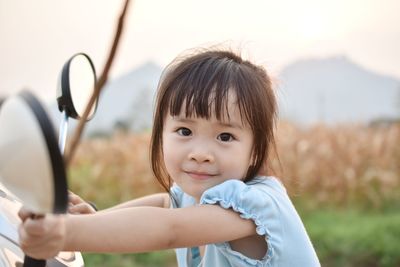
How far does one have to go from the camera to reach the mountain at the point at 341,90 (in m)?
6.80

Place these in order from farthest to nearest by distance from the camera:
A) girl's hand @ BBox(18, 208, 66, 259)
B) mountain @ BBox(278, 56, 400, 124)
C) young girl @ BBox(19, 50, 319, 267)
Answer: mountain @ BBox(278, 56, 400, 124), young girl @ BBox(19, 50, 319, 267), girl's hand @ BBox(18, 208, 66, 259)

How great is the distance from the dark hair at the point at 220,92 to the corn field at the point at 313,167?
4.41 meters

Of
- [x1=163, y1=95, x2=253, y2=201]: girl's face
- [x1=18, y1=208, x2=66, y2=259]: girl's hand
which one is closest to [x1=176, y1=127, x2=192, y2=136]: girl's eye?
[x1=163, y1=95, x2=253, y2=201]: girl's face

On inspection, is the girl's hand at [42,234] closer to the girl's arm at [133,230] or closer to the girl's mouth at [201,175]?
the girl's arm at [133,230]

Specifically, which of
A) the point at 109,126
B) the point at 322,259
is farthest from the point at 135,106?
the point at 322,259

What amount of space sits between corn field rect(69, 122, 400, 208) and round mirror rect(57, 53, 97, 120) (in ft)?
14.8

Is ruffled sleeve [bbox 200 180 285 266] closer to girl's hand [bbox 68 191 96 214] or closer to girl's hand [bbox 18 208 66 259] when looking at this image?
girl's hand [bbox 68 191 96 214]

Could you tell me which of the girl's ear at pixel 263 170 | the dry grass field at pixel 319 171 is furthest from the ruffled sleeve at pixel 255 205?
the dry grass field at pixel 319 171

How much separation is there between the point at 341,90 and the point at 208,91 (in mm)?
5569

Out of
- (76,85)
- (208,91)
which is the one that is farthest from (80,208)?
(208,91)

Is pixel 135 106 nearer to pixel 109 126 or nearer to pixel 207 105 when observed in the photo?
pixel 109 126

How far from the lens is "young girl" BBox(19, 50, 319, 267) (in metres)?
1.29

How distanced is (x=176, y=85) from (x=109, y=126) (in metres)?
5.12

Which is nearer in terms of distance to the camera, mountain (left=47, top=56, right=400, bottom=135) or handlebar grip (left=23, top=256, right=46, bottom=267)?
handlebar grip (left=23, top=256, right=46, bottom=267)
